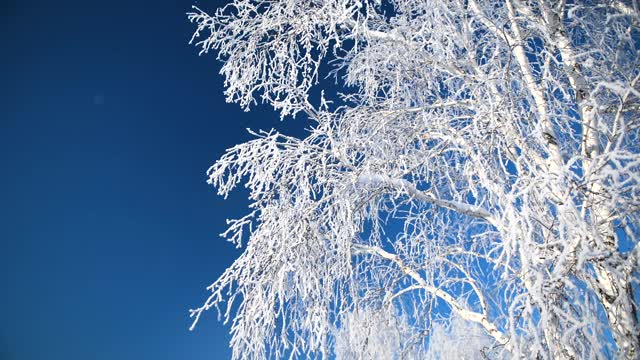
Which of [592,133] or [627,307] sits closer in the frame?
[627,307]

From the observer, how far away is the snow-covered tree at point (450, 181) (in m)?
2.00

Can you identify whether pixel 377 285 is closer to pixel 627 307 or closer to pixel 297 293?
pixel 297 293

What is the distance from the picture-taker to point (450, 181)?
120 inches

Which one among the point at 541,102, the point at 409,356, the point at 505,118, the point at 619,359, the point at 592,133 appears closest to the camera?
the point at 619,359

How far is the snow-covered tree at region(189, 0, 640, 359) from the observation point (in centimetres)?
200

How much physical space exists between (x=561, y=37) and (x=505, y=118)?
3.05ft

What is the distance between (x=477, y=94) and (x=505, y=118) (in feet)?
0.87

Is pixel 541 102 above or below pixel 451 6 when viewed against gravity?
below

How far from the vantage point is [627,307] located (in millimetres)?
1847

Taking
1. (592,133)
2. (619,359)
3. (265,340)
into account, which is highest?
(265,340)

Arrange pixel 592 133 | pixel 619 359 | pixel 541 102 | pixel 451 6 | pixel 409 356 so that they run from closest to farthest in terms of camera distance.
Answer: pixel 619 359 → pixel 592 133 → pixel 541 102 → pixel 451 6 → pixel 409 356

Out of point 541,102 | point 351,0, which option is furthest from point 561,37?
point 351,0

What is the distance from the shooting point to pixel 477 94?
2732mm

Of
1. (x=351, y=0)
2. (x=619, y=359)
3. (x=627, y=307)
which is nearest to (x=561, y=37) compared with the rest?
(x=351, y=0)
